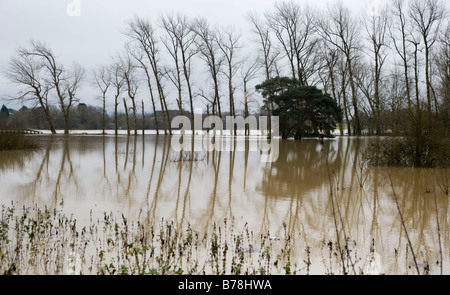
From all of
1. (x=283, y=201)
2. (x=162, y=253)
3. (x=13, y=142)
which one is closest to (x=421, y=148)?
(x=283, y=201)

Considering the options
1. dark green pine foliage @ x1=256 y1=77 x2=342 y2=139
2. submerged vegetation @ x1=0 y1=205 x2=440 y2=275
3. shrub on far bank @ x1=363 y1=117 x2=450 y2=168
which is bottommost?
submerged vegetation @ x1=0 y1=205 x2=440 y2=275

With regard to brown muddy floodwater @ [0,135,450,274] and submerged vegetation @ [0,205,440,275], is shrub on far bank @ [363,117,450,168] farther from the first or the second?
submerged vegetation @ [0,205,440,275]

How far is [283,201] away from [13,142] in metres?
18.0

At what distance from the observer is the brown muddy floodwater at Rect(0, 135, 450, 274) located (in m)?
4.95

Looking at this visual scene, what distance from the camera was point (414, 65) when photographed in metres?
37.2

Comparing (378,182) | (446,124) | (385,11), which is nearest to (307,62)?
(385,11)

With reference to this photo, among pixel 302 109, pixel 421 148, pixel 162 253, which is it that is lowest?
pixel 162 253

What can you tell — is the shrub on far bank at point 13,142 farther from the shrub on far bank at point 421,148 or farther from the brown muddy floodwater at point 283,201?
the shrub on far bank at point 421,148

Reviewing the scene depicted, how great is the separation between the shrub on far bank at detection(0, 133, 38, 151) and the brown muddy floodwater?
789 cm

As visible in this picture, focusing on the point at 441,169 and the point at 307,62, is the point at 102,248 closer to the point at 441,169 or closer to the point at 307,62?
the point at 441,169

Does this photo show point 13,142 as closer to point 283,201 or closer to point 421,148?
point 283,201

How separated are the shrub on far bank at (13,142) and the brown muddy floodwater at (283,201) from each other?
7889mm

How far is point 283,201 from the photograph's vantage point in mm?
8086

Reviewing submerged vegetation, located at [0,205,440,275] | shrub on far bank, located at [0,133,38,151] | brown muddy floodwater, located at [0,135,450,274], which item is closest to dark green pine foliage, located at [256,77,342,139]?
brown muddy floodwater, located at [0,135,450,274]
